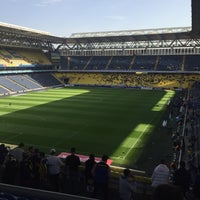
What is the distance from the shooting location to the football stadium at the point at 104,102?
17094 millimetres

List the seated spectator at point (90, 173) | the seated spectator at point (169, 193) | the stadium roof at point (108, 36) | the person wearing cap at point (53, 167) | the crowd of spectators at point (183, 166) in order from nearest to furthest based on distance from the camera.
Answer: the seated spectator at point (169, 193) → the crowd of spectators at point (183, 166) → the seated spectator at point (90, 173) → the person wearing cap at point (53, 167) → the stadium roof at point (108, 36)

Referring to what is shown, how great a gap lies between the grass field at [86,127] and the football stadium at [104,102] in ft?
0.25

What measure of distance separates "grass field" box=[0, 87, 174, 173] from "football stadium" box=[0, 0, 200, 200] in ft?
0.25

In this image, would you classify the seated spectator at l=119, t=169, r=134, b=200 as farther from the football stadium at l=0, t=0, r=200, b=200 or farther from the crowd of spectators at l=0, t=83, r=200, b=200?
the football stadium at l=0, t=0, r=200, b=200

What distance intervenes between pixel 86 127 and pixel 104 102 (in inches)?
606

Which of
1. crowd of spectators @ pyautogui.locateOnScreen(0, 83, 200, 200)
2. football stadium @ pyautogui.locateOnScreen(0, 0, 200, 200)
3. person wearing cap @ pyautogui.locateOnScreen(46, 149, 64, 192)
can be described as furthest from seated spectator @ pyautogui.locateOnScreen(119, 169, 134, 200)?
person wearing cap @ pyautogui.locateOnScreen(46, 149, 64, 192)

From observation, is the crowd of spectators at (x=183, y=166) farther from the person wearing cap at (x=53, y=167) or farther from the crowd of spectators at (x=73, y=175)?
the person wearing cap at (x=53, y=167)

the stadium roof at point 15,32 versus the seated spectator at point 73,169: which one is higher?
the stadium roof at point 15,32

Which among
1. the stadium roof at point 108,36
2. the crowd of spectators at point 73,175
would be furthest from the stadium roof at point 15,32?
the crowd of spectators at point 73,175

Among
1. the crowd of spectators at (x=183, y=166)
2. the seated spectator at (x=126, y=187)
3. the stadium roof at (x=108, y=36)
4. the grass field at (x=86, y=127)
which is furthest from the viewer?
the stadium roof at (x=108, y=36)

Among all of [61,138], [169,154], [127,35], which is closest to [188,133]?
[169,154]

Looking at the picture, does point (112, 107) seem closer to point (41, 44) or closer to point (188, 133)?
point (188, 133)

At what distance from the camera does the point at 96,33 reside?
71.2m

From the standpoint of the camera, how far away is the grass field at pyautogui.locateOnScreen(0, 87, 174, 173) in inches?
761
